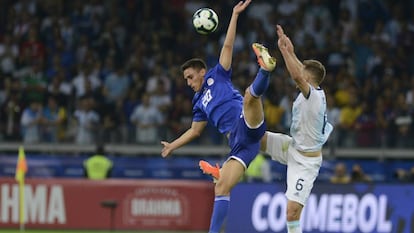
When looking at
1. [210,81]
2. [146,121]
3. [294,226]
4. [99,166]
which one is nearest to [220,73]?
[210,81]

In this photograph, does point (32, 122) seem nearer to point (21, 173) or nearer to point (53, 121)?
point (53, 121)

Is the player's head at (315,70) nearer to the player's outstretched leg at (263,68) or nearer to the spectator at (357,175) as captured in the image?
the player's outstretched leg at (263,68)

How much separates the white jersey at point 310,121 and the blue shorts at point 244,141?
0.40 m

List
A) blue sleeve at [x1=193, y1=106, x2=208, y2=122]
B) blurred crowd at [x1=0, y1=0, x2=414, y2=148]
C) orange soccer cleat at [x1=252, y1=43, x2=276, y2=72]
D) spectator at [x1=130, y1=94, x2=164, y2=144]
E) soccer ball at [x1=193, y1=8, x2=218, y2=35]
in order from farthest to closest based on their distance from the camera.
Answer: blurred crowd at [x1=0, y1=0, x2=414, y2=148] < spectator at [x1=130, y1=94, x2=164, y2=144] < blue sleeve at [x1=193, y1=106, x2=208, y2=122] < soccer ball at [x1=193, y1=8, x2=218, y2=35] < orange soccer cleat at [x1=252, y1=43, x2=276, y2=72]

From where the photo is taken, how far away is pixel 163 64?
84.0 ft

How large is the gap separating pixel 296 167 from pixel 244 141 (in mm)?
672

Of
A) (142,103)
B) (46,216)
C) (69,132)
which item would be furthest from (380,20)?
(46,216)

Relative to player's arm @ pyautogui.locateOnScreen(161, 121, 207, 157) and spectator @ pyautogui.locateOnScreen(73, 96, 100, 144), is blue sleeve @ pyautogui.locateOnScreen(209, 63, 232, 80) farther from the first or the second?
spectator @ pyautogui.locateOnScreen(73, 96, 100, 144)

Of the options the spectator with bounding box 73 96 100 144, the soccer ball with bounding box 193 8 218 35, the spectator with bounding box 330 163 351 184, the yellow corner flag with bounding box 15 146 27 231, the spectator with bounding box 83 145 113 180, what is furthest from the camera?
the spectator with bounding box 73 96 100 144

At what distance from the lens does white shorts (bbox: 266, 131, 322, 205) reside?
13.7m

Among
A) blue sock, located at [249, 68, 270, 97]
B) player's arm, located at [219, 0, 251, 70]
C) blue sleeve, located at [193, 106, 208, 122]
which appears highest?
player's arm, located at [219, 0, 251, 70]

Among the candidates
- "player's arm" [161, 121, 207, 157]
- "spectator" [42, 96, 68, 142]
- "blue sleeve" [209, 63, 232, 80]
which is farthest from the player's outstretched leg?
"spectator" [42, 96, 68, 142]

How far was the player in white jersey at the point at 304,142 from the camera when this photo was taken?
44.4 ft

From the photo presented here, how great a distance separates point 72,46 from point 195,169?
5209 mm
